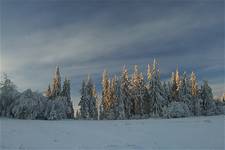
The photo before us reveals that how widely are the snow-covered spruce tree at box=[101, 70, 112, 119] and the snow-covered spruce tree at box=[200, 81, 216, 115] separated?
2404cm

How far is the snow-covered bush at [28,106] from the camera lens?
38.1 meters

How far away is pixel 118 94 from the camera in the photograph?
215 ft

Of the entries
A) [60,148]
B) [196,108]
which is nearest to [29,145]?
[60,148]

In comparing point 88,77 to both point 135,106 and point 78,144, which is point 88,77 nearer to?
point 135,106

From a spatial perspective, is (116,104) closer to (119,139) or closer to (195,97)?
(195,97)

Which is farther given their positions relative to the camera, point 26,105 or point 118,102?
point 118,102

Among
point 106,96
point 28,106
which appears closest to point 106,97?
point 106,96

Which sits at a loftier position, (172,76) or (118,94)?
(172,76)

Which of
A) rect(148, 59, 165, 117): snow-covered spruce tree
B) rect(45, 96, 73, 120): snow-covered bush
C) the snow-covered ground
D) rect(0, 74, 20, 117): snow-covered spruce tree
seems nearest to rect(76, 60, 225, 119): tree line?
rect(148, 59, 165, 117): snow-covered spruce tree

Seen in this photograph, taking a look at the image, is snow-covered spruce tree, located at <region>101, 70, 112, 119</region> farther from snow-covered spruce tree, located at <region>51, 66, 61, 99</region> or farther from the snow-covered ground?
the snow-covered ground

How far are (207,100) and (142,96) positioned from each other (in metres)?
18.0

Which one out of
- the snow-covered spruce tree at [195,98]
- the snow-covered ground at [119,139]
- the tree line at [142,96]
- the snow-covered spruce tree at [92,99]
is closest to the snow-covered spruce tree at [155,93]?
the tree line at [142,96]

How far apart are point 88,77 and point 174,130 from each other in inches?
2173

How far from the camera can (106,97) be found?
227ft
